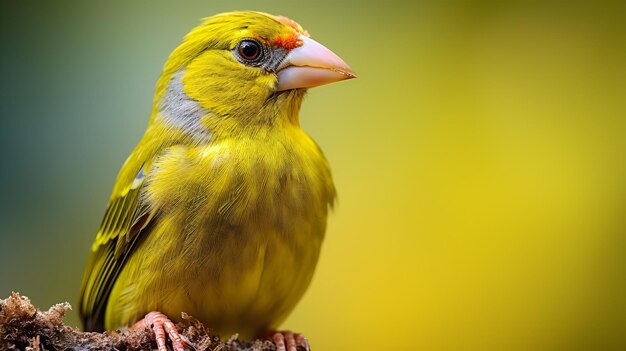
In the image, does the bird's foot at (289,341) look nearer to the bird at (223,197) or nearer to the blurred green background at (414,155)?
the bird at (223,197)

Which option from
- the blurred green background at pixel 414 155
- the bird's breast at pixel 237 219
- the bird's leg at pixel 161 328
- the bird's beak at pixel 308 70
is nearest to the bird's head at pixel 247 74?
the bird's beak at pixel 308 70

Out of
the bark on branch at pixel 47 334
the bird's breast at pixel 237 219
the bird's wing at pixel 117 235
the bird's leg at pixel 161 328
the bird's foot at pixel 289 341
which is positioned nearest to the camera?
the bark on branch at pixel 47 334

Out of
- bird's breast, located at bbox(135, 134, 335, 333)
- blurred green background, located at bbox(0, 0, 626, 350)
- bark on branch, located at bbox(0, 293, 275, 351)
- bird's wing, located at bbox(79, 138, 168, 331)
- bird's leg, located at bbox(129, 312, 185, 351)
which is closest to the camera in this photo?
bark on branch, located at bbox(0, 293, 275, 351)

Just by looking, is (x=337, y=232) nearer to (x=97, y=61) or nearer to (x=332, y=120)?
(x=332, y=120)

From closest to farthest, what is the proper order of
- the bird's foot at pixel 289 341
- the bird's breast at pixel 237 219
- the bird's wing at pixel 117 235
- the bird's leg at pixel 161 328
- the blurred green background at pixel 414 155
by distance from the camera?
the bird's leg at pixel 161 328 < the bird's breast at pixel 237 219 < the bird's wing at pixel 117 235 < the bird's foot at pixel 289 341 < the blurred green background at pixel 414 155

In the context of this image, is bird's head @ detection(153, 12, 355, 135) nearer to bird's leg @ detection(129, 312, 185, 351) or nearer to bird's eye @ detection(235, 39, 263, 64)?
bird's eye @ detection(235, 39, 263, 64)

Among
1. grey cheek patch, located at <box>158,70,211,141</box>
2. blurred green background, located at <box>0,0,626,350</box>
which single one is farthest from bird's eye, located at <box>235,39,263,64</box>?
blurred green background, located at <box>0,0,626,350</box>

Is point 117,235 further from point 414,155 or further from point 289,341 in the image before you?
point 414,155
